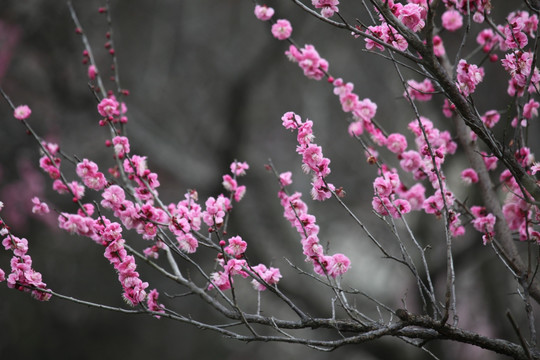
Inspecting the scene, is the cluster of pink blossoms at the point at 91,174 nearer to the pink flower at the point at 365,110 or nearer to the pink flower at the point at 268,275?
the pink flower at the point at 268,275

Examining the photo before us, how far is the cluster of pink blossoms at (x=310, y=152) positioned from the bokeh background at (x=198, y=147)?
2.87 metres

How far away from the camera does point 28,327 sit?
6.24m

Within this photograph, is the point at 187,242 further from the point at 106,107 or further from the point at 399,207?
the point at 399,207

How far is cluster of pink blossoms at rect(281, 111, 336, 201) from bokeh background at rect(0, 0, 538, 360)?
2868mm

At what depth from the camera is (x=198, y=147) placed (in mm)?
7879

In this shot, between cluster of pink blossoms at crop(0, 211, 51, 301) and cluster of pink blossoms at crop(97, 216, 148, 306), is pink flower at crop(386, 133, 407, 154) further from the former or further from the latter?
cluster of pink blossoms at crop(0, 211, 51, 301)

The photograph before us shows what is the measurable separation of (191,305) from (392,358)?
3460mm

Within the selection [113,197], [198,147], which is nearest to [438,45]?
[113,197]

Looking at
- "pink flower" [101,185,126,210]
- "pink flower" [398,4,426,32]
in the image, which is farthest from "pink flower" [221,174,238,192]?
"pink flower" [398,4,426,32]

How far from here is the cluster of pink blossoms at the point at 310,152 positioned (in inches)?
81.0

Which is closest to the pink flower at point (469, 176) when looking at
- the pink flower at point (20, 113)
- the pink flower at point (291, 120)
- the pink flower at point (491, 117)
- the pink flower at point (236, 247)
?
the pink flower at point (491, 117)

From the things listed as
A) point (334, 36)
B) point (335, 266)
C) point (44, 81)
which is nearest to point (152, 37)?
point (44, 81)

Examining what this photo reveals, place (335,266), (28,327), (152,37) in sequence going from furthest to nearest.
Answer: (152,37) → (28,327) → (335,266)

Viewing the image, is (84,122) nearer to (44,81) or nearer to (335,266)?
(44,81)
